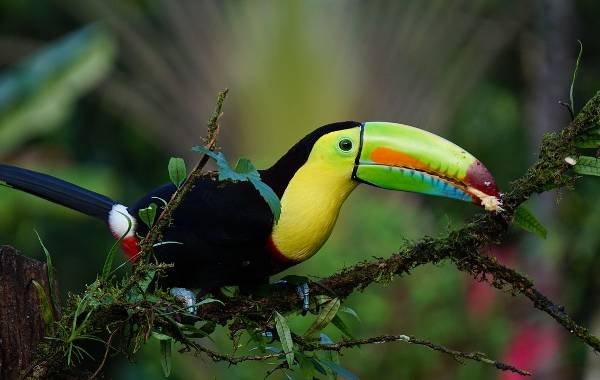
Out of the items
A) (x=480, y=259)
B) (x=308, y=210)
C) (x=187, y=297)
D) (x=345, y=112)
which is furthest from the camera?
(x=345, y=112)

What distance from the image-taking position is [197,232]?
3.08 metres

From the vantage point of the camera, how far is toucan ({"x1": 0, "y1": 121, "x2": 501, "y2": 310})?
9.79ft

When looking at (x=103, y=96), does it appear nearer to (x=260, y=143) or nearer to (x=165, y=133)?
(x=165, y=133)

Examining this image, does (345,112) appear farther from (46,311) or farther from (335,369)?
(46,311)

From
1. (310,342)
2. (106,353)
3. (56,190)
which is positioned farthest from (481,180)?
(56,190)

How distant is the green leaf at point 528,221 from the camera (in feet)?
8.71

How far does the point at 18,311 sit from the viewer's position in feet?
8.58

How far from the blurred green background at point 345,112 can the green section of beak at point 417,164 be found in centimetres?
244

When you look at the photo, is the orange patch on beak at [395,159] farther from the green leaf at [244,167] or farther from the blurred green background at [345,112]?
the blurred green background at [345,112]

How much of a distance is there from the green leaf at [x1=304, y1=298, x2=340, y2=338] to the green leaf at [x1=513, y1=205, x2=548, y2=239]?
1.47 feet

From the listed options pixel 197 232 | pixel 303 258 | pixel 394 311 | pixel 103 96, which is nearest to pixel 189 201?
pixel 197 232

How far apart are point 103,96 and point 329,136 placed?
6.09 m

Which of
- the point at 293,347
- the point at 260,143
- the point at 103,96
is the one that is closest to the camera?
the point at 293,347

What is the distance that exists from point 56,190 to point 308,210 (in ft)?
2.08
